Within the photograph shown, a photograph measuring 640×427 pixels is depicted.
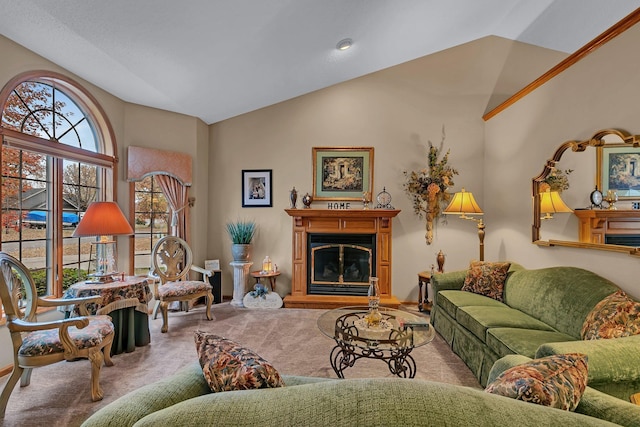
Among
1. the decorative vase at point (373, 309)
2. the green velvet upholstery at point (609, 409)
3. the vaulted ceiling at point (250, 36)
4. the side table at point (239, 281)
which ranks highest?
the vaulted ceiling at point (250, 36)

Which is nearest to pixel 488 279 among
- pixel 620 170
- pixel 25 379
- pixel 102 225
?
pixel 620 170

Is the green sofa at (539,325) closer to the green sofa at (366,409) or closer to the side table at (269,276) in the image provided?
the green sofa at (366,409)

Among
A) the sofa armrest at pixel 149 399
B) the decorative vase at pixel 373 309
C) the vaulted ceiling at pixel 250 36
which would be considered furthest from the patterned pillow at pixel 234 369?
the vaulted ceiling at pixel 250 36

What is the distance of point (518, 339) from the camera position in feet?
7.07

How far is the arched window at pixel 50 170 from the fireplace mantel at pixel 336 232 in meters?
2.51

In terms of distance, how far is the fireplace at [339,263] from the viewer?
4.45 metres

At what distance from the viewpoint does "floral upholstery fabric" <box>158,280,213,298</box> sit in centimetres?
347

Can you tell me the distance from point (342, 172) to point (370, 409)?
4131 millimetres

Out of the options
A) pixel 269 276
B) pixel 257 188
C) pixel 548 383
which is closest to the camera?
pixel 548 383

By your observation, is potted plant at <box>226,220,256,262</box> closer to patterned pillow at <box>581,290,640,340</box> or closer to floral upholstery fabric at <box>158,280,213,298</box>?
floral upholstery fabric at <box>158,280,213,298</box>

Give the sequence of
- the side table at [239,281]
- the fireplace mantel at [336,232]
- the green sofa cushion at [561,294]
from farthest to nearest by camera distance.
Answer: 1. the side table at [239,281]
2. the fireplace mantel at [336,232]
3. the green sofa cushion at [561,294]

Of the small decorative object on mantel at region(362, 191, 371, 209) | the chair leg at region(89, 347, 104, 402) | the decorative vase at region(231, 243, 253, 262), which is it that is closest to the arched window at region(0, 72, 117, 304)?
the chair leg at region(89, 347, 104, 402)

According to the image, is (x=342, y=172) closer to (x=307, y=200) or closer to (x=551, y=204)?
(x=307, y=200)

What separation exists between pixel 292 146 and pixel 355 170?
1.06 m
